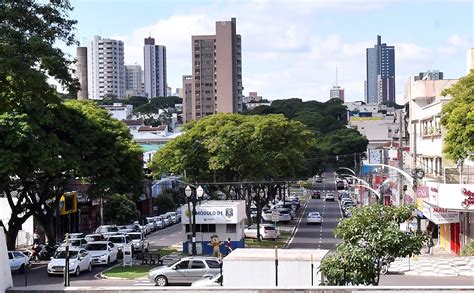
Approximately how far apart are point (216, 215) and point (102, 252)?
8422 millimetres

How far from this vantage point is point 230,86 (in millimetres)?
190125

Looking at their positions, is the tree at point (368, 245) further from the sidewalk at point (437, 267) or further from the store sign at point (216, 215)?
the store sign at point (216, 215)

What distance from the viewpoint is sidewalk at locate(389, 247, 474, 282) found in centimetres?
3888

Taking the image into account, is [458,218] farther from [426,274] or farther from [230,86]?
[230,86]

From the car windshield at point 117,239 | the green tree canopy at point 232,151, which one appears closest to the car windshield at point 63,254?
the car windshield at point 117,239

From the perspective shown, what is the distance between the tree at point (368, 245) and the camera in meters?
22.4

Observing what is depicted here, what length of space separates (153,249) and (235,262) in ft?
100

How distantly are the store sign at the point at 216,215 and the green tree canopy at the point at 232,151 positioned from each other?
13749mm

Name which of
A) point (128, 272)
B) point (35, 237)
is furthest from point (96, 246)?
point (35, 237)

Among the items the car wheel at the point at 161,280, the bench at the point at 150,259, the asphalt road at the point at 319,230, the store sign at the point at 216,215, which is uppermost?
the store sign at the point at 216,215

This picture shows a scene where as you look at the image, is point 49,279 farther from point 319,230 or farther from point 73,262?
point 319,230

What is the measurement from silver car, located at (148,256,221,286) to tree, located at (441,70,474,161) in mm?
15427

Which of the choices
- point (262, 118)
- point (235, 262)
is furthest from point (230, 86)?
point (235, 262)

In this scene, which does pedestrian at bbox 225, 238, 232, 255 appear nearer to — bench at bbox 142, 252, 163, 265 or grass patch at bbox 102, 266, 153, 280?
bench at bbox 142, 252, 163, 265
